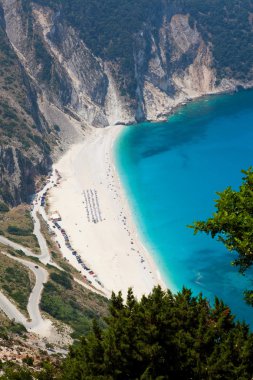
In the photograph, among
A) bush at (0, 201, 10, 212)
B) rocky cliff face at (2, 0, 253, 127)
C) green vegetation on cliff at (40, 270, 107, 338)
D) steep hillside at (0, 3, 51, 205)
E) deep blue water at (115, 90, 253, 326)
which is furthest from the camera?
rocky cliff face at (2, 0, 253, 127)

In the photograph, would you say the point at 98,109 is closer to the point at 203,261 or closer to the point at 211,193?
the point at 211,193

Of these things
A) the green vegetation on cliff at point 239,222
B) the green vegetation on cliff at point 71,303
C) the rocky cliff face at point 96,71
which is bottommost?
the green vegetation on cliff at point 239,222

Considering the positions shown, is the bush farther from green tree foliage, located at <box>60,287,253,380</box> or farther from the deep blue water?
green tree foliage, located at <box>60,287,253,380</box>

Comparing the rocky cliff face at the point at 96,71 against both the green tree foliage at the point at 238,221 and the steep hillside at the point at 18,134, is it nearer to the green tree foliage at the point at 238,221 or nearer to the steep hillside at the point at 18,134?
the steep hillside at the point at 18,134

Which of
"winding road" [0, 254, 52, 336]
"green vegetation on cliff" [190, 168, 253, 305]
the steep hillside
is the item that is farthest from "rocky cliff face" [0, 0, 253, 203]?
"green vegetation on cliff" [190, 168, 253, 305]

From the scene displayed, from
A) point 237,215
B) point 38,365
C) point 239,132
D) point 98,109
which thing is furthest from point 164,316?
point 98,109

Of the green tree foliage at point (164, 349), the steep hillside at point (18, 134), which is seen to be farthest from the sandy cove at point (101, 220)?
the green tree foliage at point (164, 349)
